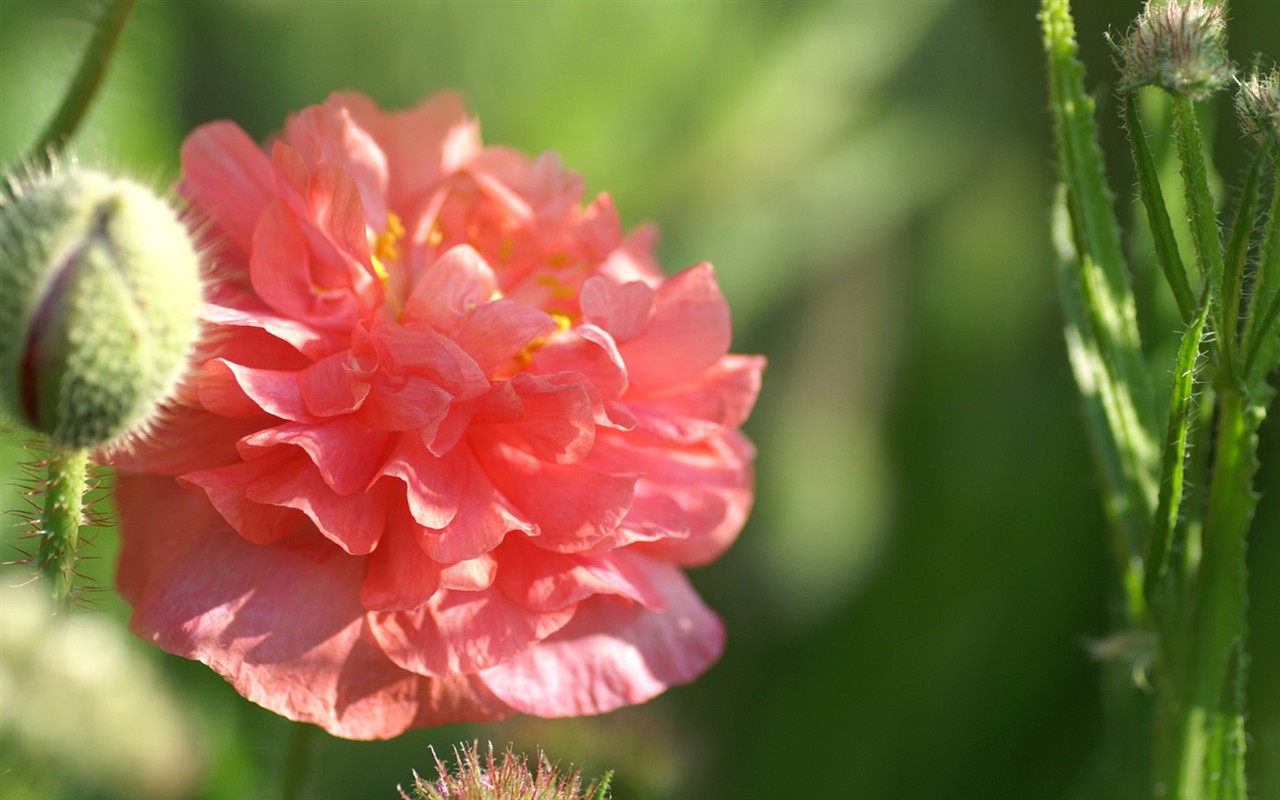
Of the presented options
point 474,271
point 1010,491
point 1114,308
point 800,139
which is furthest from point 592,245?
point 800,139

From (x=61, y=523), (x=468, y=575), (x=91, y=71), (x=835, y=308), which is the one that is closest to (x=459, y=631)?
(x=468, y=575)

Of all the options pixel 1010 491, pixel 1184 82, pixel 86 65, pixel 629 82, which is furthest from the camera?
pixel 629 82

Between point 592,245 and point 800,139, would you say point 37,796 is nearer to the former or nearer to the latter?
point 592,245

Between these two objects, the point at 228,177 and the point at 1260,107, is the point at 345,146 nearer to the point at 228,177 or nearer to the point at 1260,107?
the point at 228,177

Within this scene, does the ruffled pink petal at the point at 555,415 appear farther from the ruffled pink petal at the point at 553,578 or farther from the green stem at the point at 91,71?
the green stem at the point at 91,71

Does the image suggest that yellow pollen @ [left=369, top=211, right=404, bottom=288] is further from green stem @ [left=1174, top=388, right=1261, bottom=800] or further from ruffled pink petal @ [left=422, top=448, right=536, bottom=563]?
green stem @ [left=1174, top=388, right=1261, bottom=800]

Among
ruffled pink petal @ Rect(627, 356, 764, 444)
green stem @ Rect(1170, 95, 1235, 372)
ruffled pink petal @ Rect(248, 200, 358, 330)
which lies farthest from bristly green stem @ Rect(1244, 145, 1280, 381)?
ruffled pink petal @ Rect(248, 200, 358, 330)

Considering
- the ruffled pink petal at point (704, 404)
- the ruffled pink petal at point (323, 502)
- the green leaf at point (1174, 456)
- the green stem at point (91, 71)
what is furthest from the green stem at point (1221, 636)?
the green stem at point (91, 71)
